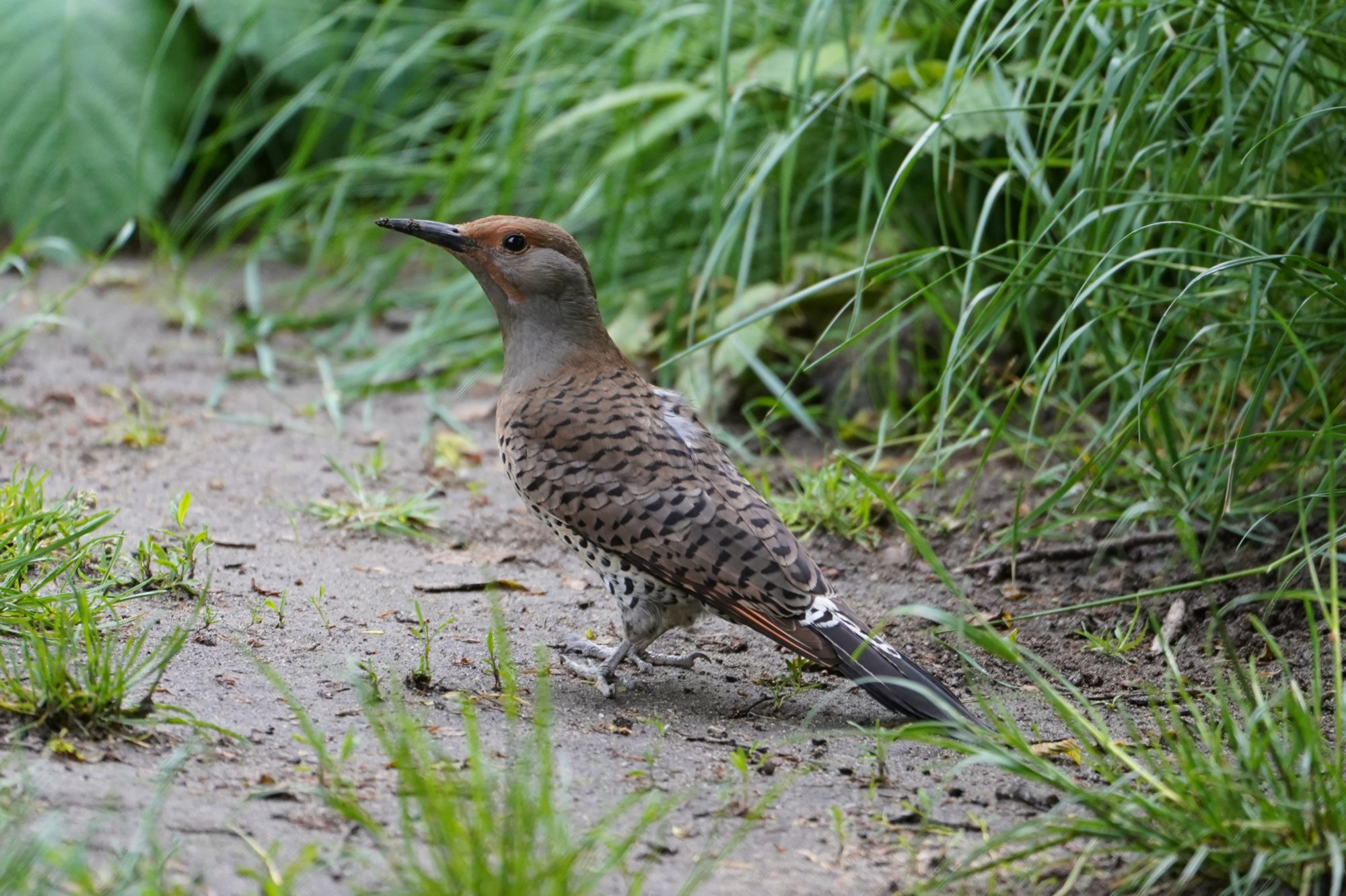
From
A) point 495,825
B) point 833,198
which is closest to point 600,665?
point 495,825

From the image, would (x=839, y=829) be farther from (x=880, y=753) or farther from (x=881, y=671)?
(x=881, y=671)

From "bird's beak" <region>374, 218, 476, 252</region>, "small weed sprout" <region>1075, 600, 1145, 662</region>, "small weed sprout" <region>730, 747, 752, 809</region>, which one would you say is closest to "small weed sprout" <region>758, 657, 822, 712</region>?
"small weed sprout" <region>730, 747, 752, 809</region>

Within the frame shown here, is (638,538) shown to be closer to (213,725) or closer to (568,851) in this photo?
(213,725)

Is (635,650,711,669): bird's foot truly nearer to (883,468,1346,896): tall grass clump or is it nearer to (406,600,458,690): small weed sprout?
(406,600,458,690): small weed sprout

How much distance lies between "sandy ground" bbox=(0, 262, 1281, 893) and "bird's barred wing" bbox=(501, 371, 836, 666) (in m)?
0.31

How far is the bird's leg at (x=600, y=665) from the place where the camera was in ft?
11.8

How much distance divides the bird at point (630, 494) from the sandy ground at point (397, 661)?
19 cm

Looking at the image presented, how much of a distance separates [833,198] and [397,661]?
3.55 metres

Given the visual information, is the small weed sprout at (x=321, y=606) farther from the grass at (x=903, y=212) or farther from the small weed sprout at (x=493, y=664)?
the grass at (x=903, y=212)

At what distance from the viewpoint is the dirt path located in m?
2.51

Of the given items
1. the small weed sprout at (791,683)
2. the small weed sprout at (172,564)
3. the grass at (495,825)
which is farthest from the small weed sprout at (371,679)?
the small weed sprout at (791,683)

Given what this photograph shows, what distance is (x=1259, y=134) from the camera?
3807 mm

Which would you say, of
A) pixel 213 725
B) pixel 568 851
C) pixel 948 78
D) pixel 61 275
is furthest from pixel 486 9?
pixel 568 851

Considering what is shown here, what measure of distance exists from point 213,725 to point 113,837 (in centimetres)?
45
